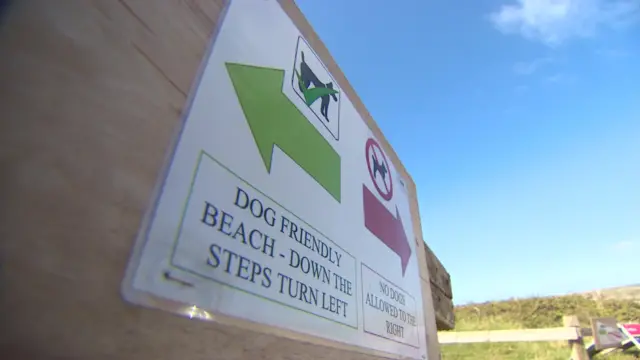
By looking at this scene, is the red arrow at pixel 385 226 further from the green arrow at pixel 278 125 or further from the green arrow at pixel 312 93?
the green arrow at pixel 312 93

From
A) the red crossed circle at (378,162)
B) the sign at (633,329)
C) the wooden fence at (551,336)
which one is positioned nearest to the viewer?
the red crossed circle at (378,162)

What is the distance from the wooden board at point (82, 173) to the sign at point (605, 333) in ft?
15.8

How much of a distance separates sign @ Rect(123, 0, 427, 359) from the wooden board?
32 mm

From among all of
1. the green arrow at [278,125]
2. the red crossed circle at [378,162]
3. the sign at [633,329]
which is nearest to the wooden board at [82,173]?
the green arrow at [278,125]

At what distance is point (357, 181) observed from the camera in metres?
1.19

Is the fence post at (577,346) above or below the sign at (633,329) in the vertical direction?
below

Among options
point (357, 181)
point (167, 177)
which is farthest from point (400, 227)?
point (167, 177)

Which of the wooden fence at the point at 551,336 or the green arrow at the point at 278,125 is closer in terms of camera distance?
the green arrow at the point at 278,125

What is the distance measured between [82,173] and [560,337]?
4777 mm

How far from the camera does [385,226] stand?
4.38 ft

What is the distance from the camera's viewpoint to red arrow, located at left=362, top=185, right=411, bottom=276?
121 cm

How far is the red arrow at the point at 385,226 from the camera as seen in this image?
1.21 m

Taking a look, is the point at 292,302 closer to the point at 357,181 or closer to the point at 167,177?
the point at 167,177

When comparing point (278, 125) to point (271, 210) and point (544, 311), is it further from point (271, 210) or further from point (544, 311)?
point (544, 311)
